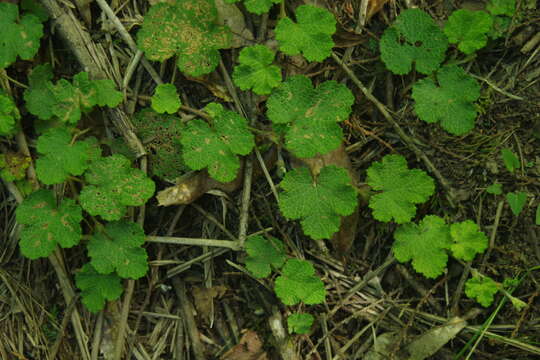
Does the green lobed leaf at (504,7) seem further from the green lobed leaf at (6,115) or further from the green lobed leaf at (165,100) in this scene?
the green lobed leaf at (6,115)

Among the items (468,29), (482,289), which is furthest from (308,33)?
(482,289)

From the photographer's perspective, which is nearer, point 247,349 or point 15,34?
point 15,34

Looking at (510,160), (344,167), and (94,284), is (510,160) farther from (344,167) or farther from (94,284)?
(94,284)

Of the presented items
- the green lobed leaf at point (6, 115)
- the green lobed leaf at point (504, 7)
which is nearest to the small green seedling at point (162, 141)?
the green lobed leaf at point (6, 115)

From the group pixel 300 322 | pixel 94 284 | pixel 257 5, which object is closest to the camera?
pixel 257 5

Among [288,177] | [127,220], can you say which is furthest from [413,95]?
[127,220]

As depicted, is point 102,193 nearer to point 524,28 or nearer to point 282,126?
point 282,126
